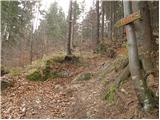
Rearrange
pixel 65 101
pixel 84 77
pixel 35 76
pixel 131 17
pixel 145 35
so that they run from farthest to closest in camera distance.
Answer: pixel 35 76 < pixel 84 77 < pixel 65 101 < pixel 145 35 < pixel 131 17

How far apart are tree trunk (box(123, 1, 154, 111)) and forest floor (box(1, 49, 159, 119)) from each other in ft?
0.79

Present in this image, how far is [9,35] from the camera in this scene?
24547 millimetres

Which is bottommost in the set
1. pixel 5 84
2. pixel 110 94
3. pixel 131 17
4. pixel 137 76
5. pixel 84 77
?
pixel 110 94

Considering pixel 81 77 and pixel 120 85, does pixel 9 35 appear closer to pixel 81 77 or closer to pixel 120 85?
pixel 81 77

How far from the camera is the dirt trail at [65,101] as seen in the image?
6773mm

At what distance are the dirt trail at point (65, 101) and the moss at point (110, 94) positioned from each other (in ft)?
0.46

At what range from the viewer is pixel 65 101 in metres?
8.35

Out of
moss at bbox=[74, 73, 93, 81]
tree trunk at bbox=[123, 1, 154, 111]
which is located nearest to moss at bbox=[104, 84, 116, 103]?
tree trunk at bbox=[123, 1, 154, 111]

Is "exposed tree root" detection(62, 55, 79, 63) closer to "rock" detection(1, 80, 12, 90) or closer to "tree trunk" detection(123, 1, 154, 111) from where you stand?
"rock" detection(1, 80, 12, 90)

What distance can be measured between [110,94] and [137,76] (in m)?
1.58

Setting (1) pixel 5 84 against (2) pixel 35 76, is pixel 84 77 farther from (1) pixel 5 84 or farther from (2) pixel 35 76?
(1) pixel 5 84

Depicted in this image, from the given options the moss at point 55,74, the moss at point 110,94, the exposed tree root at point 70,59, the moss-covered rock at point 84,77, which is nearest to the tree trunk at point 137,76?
the moss at point 110,94

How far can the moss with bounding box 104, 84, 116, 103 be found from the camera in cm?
731

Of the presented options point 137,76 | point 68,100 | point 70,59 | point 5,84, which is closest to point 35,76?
point 5,84
